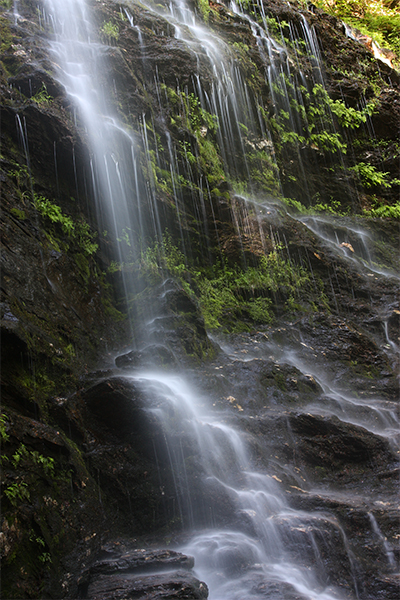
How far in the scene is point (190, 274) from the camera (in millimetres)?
10148

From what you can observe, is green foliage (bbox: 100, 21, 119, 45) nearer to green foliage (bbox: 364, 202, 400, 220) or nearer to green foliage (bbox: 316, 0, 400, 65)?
green foliage (bbox: 364, 202, 400, 220)

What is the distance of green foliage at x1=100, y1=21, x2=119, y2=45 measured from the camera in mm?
11461

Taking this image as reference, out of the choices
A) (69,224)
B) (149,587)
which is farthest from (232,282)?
(149,587)

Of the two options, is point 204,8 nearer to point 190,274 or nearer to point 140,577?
point 190,274

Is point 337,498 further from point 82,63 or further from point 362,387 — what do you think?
point 82,63


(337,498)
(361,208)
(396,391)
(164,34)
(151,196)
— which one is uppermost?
(164,34)

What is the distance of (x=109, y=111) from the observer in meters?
9.79

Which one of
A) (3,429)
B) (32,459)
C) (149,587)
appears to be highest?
(3,429)

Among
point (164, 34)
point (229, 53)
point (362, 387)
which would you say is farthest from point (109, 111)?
point (362, 387)

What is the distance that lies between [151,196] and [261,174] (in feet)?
18.1

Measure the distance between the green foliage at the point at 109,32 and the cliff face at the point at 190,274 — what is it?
0.04 metres

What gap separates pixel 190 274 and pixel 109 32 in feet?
25.9

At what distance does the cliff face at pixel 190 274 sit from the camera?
4434mm

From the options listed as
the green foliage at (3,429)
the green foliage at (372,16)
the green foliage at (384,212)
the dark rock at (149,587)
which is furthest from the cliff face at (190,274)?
the green foliage at (372,16)
